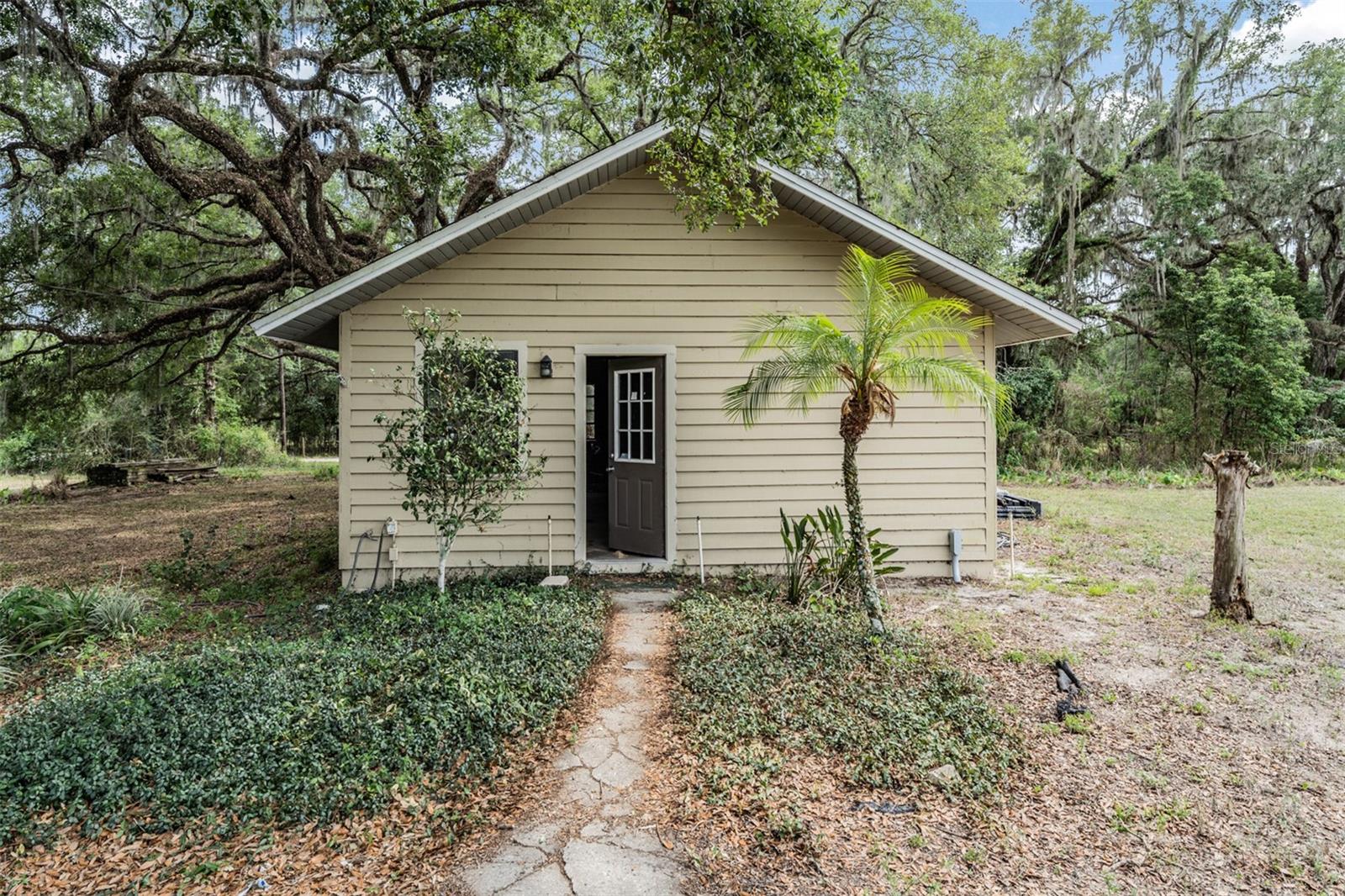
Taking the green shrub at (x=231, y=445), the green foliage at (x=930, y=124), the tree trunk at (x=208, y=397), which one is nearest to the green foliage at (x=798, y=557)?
the green foliage at (x=930, y=124)

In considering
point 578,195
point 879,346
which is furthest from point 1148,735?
point 578,195

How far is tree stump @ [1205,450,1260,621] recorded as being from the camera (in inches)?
203

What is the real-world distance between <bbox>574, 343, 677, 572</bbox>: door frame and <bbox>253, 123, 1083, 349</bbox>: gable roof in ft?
4.73

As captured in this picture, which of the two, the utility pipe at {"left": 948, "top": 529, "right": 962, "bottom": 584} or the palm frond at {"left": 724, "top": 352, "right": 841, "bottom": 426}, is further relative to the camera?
the utility pipe at {"left": 948, "top": 529, "right": 962, "bottom": 584}

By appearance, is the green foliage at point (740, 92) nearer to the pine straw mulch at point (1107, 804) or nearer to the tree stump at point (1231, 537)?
the pine straw mulch at point (1107, 804)

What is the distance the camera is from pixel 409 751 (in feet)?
10.0

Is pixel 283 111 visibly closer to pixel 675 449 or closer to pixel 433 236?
pixel 433 236

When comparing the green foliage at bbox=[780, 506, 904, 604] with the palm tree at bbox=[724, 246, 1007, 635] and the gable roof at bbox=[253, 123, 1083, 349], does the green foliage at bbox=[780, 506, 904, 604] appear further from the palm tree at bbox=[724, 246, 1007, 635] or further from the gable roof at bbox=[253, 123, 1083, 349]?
the gable roof at bbox=[253, 123, 1083, 349]

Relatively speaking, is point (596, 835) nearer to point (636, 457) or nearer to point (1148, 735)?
point (1148, 735)

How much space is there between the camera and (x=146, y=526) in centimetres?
1002

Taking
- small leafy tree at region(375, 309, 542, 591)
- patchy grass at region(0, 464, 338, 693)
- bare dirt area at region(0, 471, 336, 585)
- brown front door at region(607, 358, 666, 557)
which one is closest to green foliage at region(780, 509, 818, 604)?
brown front door at region(607, 358, 666, 557)

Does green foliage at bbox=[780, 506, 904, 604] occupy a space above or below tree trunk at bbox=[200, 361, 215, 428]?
below

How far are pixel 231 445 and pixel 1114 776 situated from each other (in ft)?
73.6

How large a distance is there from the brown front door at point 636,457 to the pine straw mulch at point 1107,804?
3.18 meters
